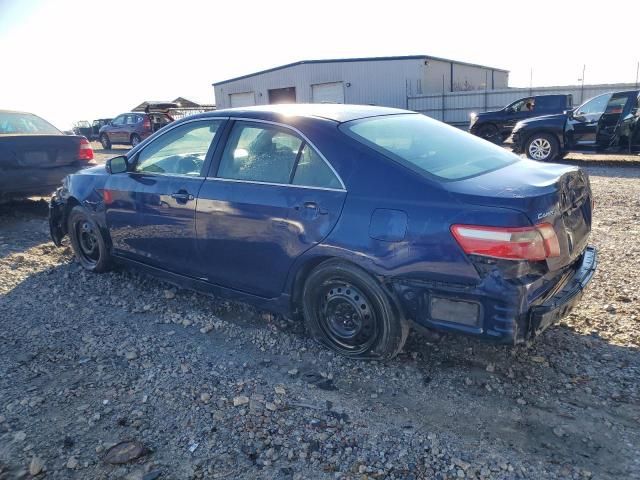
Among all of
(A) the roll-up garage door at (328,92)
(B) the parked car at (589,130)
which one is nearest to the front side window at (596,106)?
(B) the parked car at (589,130)

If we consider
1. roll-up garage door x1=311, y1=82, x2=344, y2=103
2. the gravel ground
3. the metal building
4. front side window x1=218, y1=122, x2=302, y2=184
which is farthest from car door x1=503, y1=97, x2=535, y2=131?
front side window x1=218, y1=122, x2=302, y2=184

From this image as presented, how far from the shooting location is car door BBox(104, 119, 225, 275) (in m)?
3.75

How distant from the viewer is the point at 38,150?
22.3 ft

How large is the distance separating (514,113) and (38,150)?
14.5 metres

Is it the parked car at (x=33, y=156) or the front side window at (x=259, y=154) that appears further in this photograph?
the parked car at (x=33, y=156)

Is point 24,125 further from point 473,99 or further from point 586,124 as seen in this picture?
point 473,99

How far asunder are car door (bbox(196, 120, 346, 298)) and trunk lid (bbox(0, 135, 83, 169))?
4.42m

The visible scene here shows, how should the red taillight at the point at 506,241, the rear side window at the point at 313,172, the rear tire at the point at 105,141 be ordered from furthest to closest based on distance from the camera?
the rear tire at the point at 105,141, the rear side window at the point at 313,172, the red taillight at the point at 506,241

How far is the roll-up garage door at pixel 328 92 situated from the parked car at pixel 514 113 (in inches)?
514

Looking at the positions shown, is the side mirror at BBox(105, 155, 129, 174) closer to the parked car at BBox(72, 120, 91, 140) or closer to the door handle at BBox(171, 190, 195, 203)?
the door handle at BBox(171, 190, 195, 203)

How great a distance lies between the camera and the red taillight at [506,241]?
244 cm

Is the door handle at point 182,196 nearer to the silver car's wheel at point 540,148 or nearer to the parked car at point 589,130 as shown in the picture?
the parked car at point 589,130

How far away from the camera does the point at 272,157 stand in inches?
133

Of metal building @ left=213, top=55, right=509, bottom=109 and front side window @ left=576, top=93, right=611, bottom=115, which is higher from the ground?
metal building @ left=213, top=55, right=509, bottom=109
